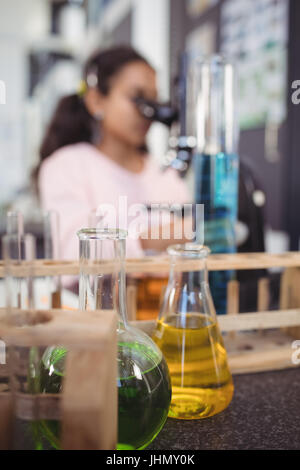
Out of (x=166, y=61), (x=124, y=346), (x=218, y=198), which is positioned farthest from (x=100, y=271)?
(x=166, y=61)

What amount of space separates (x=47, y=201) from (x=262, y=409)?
119 centimetres

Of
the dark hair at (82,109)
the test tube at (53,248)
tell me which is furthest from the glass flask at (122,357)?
the dark hair at (82,109)

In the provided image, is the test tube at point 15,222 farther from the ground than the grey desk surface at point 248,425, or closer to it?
farther from the ground

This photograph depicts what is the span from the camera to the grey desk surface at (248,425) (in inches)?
16.5

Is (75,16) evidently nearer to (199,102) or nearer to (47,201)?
(47,201)

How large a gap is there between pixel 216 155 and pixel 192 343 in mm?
322

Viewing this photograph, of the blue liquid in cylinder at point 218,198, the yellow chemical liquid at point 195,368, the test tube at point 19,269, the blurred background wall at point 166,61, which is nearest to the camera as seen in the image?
the test tube at point 19,269

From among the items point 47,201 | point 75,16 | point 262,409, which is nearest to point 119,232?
point 262,409

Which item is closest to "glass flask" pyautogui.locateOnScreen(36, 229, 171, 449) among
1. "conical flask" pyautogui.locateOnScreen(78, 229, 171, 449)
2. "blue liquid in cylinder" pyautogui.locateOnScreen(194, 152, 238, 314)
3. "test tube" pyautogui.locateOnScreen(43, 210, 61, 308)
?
"conical flask" pyautogui.locateOnScreen(78, 229, 171, 449)

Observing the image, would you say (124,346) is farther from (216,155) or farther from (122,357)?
(216,155)

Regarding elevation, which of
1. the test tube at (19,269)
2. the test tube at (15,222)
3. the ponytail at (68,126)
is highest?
the ponytail at (68,126)

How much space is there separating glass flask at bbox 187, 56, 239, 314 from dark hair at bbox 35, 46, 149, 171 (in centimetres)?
88

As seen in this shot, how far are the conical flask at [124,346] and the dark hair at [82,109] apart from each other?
122 cm

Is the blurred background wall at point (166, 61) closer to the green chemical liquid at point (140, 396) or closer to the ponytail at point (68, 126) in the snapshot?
the ponytail at point (68, 126)
